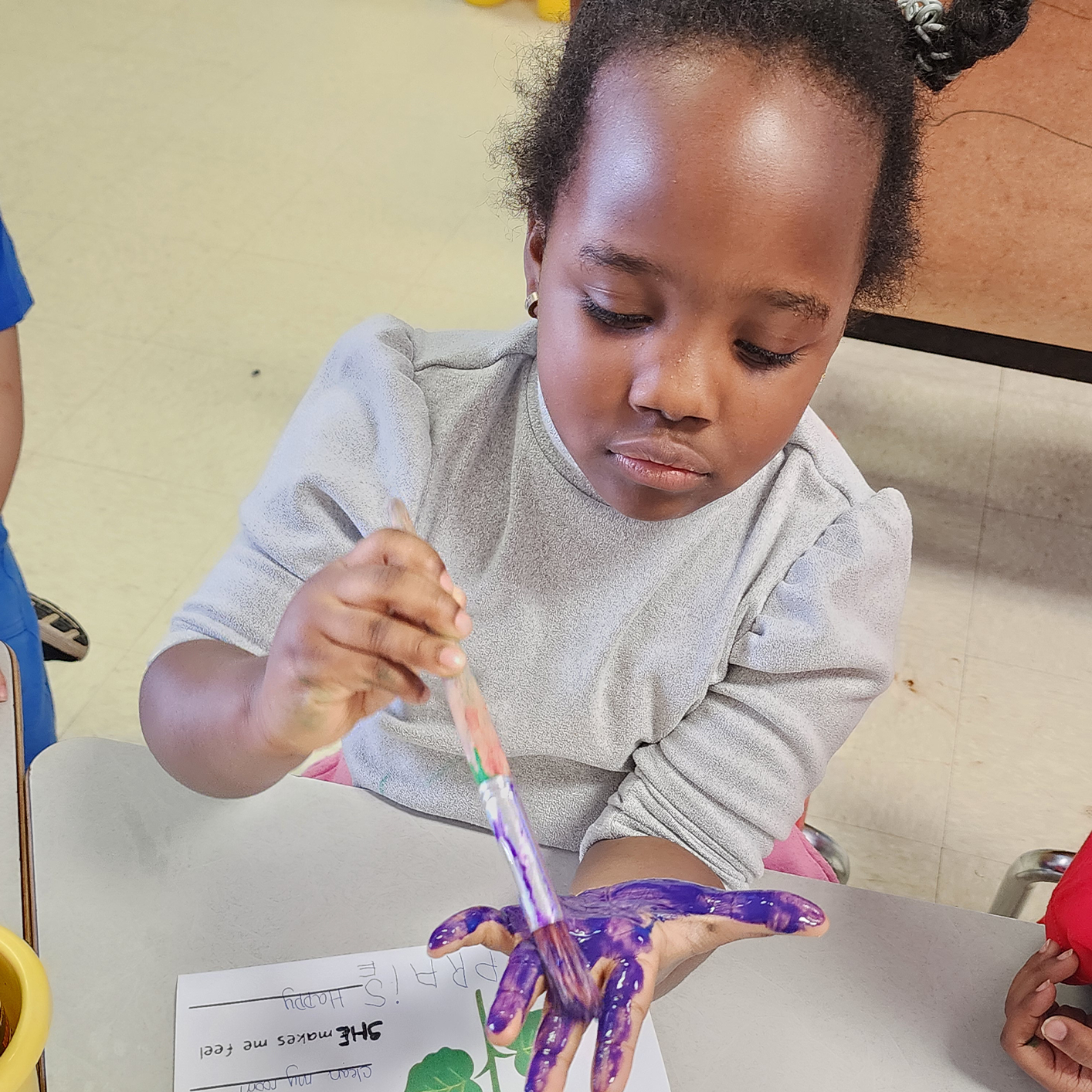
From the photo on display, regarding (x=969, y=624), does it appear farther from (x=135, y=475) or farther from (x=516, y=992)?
(x=516, y=992)

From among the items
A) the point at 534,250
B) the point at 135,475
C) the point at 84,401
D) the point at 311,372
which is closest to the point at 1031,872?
the point at 534,250

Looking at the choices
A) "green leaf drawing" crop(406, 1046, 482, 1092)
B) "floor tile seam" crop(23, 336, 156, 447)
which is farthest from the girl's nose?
"floor tile seam" crop(23, 336, 156, 447)

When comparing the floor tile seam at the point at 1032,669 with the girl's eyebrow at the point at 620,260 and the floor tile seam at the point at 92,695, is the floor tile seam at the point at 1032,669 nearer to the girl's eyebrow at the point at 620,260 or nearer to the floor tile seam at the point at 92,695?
the floor tile seam at the point at 92,695

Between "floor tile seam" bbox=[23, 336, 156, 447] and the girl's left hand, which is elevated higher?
the girl's left hand

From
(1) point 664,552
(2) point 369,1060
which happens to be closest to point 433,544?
(1) point 664,552

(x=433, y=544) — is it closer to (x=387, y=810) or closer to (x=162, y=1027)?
(x=387, y=810)

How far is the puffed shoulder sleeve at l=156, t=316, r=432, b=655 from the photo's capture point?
2.39 feet

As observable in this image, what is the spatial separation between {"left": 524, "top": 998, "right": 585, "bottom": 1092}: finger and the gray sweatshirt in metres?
0.22

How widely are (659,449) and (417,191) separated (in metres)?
2.25

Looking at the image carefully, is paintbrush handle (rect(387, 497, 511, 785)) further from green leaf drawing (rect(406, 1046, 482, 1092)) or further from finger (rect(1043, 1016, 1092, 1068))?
finger (rect(1043, 1016, 1092, 1068))

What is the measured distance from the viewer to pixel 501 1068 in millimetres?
587

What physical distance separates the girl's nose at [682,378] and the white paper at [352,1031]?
0.31 metres

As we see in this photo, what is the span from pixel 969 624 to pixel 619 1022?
1476mm

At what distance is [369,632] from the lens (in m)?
0.55
